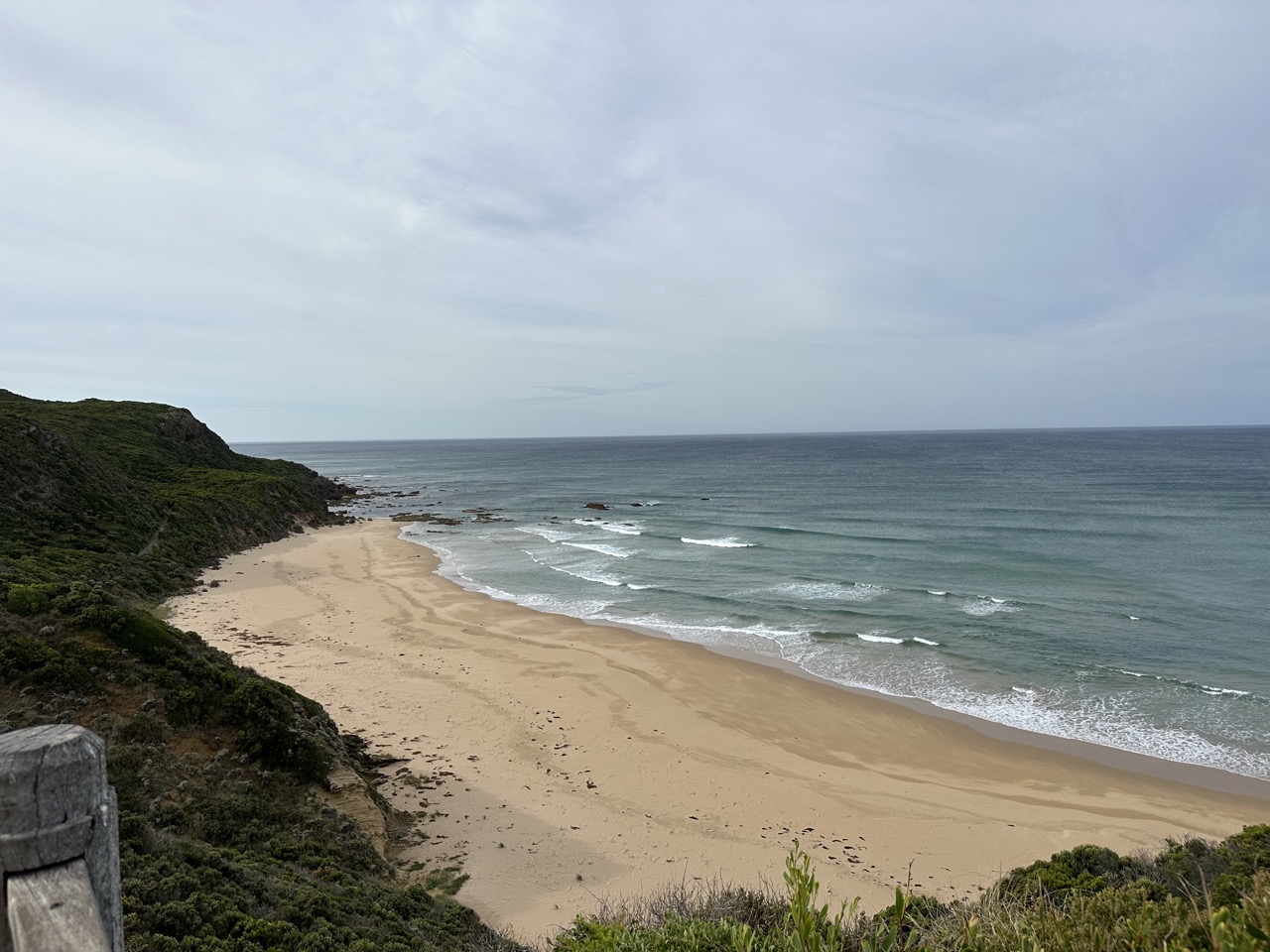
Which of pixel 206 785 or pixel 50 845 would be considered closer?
pixel 50 845

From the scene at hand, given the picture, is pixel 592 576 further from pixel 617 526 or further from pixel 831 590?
pixel 617 526

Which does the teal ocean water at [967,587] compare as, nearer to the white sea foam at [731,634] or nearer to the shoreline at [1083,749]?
the white sea foam at [731,634]

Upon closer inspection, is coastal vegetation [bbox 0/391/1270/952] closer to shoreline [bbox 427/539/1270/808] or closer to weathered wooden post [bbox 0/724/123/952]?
weathered wooden post [bbox 0/724/123/952]

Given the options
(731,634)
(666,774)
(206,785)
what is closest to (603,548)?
(731,634)

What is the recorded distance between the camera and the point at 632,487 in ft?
254

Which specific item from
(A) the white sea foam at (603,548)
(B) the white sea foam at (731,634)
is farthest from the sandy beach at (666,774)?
(A) the white sea foam at (603,548)

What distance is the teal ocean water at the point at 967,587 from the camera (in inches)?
705

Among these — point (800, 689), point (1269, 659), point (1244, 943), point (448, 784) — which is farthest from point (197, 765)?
point (1269, 659)

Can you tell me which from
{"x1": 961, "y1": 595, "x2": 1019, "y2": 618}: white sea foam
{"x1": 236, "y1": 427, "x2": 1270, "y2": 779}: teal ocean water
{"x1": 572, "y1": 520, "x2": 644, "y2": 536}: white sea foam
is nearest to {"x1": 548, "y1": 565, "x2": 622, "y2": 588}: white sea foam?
{"x1": 236, "y1": 427, "x2": 1270, "y2": 779}: teal ocean water

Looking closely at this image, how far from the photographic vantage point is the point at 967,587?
28.5 meters

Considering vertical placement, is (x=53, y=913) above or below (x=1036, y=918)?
above

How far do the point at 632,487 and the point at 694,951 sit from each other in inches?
2864

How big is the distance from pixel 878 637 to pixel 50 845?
2358 cm

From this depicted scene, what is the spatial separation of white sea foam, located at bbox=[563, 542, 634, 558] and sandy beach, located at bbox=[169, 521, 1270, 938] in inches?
581
